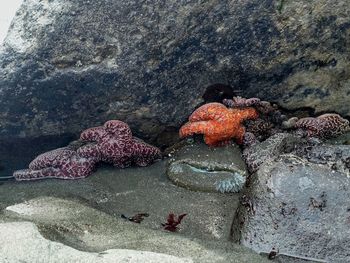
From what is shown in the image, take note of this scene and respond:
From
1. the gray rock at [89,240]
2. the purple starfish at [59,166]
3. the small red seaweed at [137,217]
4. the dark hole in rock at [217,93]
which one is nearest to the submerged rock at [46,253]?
the gray rock at [89,240]

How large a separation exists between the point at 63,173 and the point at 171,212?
153cm

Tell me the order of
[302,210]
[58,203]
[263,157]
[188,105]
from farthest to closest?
[188,105] → [263,157] → [58,203] → [302,210]

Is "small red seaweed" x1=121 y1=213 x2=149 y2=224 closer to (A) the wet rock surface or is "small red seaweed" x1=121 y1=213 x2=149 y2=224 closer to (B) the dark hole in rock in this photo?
(A) the wet rock surface

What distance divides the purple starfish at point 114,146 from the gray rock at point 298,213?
1.62 meters

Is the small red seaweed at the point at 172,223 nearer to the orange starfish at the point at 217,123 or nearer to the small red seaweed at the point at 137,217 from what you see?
the small red seaweed at the point at 137,217

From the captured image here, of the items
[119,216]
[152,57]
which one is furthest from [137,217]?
[152,57]

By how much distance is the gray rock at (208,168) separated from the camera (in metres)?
5.61

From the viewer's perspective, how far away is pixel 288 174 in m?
4.89

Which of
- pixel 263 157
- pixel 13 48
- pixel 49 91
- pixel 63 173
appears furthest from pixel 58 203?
pixel 263 157

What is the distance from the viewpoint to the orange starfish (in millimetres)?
6035

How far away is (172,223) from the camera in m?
4.95

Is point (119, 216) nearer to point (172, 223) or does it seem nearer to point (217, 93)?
point (172, 223)

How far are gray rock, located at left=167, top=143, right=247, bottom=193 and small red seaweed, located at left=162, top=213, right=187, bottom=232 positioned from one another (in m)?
0.65

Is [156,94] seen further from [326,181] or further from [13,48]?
[326,181]
